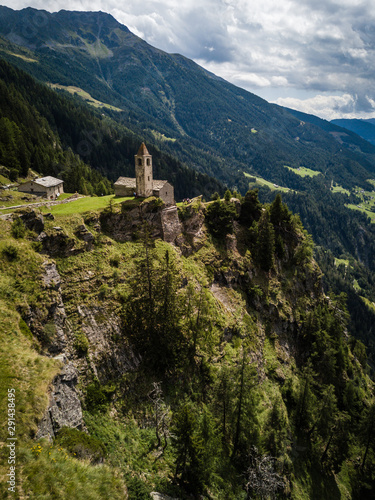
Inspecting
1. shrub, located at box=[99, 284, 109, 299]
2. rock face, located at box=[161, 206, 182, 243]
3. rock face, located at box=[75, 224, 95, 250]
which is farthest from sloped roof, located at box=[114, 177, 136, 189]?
shrub, located at box=[99, 284, 109, 299]

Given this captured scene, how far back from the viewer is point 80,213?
137ft

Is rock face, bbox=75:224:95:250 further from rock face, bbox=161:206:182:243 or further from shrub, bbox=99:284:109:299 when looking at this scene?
rock face, bbox=161:206:182:243

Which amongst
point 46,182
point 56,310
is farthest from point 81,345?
point 46,182

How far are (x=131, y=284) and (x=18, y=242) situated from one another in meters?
15.2

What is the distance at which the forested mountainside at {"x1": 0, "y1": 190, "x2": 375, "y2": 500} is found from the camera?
22.0 metres

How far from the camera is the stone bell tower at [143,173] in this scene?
48.0 meters

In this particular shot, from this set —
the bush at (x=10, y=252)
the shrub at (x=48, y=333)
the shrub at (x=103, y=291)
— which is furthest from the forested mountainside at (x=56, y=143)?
the shrub at (x=48, y=333)

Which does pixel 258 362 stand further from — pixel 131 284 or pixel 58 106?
pixel 58 106

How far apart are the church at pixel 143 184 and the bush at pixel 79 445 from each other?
125ft

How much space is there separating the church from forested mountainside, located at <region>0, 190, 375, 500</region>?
354 centimetres

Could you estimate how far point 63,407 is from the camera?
23.3 metres

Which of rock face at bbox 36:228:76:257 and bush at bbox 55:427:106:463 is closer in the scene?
bush at bbox 55:427:106:463

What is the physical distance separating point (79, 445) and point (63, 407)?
12.9 ft

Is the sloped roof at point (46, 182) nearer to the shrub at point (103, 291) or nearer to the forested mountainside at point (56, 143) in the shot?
the forested mountainside at point (56, 143)
